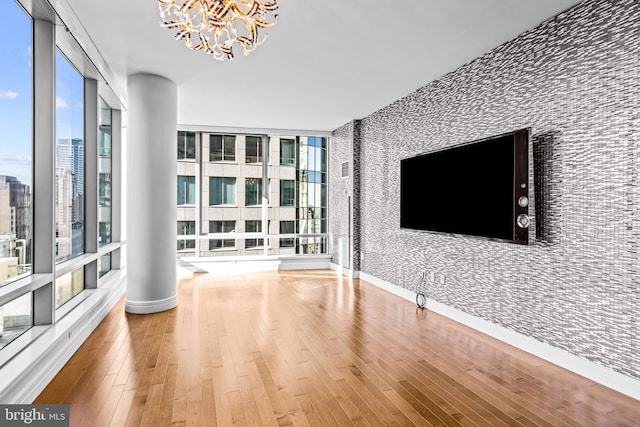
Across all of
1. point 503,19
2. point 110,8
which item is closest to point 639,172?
point 503,19

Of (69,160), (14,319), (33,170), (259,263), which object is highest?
(69,160)

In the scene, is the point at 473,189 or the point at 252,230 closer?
the point at 473,189

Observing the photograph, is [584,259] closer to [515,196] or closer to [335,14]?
[515,196]

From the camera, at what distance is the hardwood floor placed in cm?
237

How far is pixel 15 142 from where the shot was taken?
2840 millimetres

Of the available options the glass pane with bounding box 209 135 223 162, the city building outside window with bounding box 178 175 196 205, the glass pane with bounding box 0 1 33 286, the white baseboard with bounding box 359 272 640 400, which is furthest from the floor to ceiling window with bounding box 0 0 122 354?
the white baseboard with bounding box 359 272 640 400

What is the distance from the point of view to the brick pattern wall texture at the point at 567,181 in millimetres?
2721

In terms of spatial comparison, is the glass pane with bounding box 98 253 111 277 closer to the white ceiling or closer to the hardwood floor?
the hardwood floor

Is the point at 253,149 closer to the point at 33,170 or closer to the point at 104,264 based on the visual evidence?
the point at 104,264

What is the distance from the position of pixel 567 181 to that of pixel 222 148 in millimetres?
6198

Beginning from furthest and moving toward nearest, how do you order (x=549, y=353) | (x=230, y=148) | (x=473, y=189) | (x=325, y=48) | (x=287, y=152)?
(x=287, y=152), (x=230, y=148), (x=473, y=189), (x=325, y=48), (x=549, y=353)

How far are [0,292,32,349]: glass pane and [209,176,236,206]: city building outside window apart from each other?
4.79m

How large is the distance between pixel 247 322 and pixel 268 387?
159 centimetres

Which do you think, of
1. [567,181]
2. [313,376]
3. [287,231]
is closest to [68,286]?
[313,376]
